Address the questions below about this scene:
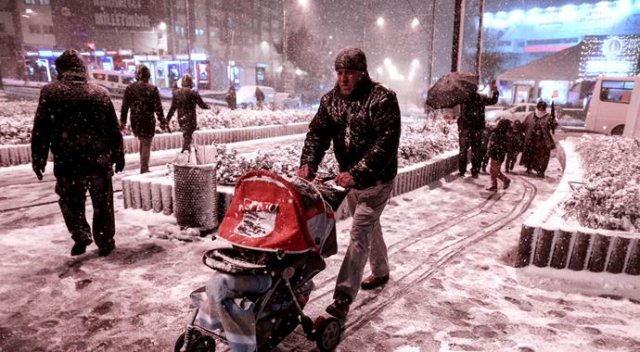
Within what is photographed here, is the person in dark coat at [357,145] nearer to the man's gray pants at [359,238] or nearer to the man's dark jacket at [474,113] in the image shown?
the man's gray pants at [359,238]

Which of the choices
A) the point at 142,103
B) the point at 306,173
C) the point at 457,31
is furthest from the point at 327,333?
the point at 457,31

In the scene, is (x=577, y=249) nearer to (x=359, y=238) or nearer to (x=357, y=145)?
(x=359, y=238)

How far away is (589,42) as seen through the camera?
3109 cm

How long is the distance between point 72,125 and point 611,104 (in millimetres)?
22724

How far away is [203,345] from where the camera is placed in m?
2.87

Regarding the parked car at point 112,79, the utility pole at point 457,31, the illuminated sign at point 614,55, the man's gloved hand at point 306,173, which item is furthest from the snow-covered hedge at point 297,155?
the parked car at point 112,79

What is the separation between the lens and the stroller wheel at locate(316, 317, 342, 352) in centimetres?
305

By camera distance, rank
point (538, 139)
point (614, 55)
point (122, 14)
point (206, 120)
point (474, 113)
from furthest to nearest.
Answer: point (122, 14) < point (614, 55) < point (206, 120) < point (538, 139) < point (474, 113)

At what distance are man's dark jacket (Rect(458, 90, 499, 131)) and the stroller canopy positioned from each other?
751cm

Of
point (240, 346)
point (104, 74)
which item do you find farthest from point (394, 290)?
point (104, 74)

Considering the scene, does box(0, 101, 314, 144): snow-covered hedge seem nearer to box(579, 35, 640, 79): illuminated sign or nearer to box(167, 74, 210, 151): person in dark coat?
box(167, 74, 210, 151): person in dark coat

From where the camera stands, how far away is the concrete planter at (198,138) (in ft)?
31.6

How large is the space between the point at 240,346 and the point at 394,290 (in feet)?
7.18

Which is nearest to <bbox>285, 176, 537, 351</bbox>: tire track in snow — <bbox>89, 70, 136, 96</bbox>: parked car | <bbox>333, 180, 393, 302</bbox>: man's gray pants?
<bbox>333, 180, 393, 302</bbox>: man's gray pants
